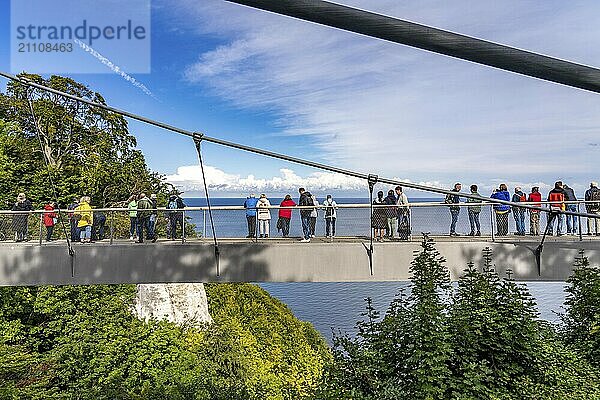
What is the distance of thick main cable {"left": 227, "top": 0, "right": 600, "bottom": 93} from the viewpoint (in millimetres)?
842

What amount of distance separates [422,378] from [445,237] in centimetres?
337

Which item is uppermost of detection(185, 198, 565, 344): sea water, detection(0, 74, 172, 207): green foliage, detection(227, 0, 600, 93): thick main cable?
detection(0, 74, 172, 207): green foliage

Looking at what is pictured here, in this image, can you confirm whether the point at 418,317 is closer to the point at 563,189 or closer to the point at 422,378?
the point at 422,378

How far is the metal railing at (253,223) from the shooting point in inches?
418

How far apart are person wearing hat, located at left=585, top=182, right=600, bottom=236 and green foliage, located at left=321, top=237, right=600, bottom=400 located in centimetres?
250

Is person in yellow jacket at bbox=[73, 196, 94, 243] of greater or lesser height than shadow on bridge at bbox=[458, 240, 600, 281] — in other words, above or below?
above

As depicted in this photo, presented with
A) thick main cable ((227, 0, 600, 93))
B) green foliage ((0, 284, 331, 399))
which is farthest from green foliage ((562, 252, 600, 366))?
thick main cable ((227, 0, 600, 93))

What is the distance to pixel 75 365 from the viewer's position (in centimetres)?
1491

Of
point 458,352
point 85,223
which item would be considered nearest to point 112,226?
point 85,223

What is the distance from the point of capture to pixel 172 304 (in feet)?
60.9

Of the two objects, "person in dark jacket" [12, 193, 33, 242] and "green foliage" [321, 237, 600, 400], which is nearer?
"green foliage" [321, 237, 600, 400]

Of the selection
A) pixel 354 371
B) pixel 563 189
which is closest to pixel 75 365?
pixel 354 371

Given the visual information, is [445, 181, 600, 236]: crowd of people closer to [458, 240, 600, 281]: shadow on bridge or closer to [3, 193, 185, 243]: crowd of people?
[458, 240, 600, 281]: shadow on bridge

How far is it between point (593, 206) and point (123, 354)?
13.0 meters
